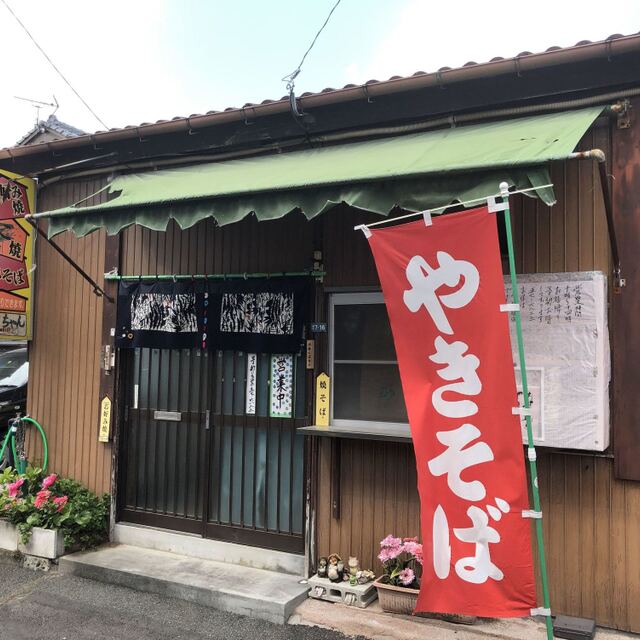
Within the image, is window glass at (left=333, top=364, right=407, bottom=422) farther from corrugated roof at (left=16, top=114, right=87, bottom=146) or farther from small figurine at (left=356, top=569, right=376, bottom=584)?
corrugated roof at (left=16, top=114, right=87, bottom=146)

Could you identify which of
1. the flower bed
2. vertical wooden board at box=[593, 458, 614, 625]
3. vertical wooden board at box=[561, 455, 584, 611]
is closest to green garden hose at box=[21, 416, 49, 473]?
the flower bed

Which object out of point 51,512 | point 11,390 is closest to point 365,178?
point 51,512

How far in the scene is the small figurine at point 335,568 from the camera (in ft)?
16.3

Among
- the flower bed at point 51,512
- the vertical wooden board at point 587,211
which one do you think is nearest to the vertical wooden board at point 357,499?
the vertical wooden board at point 587,211

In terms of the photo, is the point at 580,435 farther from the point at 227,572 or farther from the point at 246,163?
the point at 246,163

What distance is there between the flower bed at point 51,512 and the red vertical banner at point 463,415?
411cm

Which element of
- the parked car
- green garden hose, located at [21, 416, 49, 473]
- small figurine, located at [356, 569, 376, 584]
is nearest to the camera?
small figurine, located at [356, 569, 376, 584]

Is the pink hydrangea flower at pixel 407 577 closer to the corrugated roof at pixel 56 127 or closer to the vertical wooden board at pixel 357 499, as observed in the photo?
the vertical wooden board at pixel 357 499

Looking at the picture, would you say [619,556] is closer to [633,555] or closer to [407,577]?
[633,555]

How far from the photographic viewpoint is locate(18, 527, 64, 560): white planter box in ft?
19.0

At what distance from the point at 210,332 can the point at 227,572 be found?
2.31 meters

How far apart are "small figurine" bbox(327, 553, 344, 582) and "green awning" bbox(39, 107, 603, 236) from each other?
9.95ft

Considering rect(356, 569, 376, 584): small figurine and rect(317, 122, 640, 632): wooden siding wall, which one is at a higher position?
rect(317, 122, 640, 632): wooden siding wall

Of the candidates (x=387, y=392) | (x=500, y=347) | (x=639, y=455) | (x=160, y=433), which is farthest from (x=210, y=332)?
(x=639, y=455)
